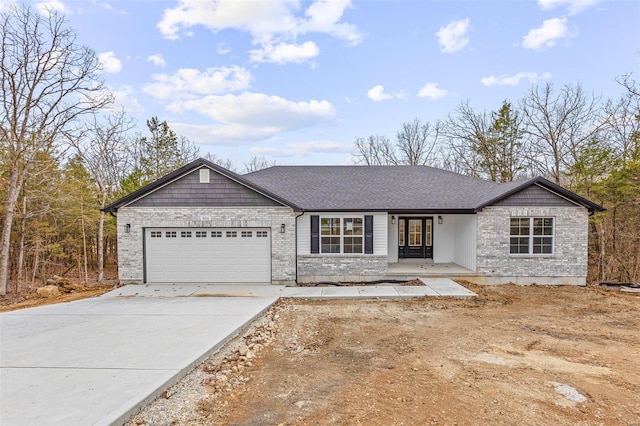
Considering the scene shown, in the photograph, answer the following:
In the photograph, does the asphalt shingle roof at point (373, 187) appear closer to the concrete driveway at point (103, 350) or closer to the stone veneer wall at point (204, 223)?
the stone veneer wall at point (204, 223)

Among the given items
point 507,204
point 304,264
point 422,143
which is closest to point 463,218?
point 507,204

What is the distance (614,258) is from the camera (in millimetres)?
16625

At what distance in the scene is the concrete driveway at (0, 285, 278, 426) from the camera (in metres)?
3.80

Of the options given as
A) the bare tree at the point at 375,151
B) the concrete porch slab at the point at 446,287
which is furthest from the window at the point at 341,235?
the bare tree at the point at 375,151

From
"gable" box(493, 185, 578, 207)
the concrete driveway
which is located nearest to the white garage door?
the concrete driveway

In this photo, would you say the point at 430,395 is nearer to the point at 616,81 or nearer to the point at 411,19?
the point at 411,19

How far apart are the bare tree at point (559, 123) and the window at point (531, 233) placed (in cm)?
859

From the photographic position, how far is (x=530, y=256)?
A: 11.9 meters

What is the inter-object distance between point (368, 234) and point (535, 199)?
5764 millimetres

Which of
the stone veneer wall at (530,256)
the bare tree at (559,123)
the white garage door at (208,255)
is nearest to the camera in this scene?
the white garage door at (208,255)

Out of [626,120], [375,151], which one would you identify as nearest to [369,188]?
[626,120]

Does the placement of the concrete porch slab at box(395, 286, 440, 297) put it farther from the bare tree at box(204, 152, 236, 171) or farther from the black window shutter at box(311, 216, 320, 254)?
the bare tree at box(204, 152, 236, 171)

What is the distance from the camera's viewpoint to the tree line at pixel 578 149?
1578 centimetres

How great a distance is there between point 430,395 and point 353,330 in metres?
2.97
